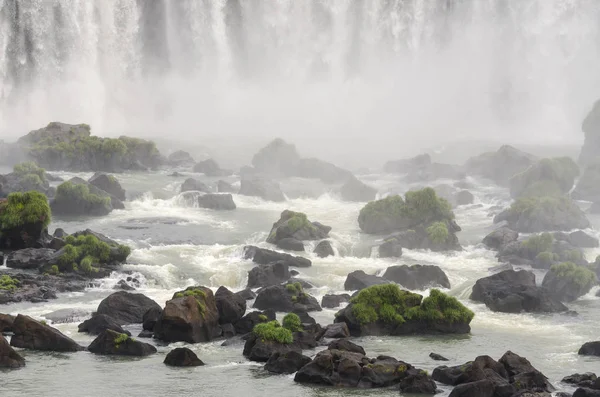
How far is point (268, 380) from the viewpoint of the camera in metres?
34.8

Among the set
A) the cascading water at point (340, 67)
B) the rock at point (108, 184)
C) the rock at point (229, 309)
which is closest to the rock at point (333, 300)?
the rock at point (229, 309)

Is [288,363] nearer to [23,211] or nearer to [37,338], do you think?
[37,338]

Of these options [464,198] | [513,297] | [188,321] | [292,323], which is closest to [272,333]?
[292,323]

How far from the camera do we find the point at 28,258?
165 ft

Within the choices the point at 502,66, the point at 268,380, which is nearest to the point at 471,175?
the point at 502,66

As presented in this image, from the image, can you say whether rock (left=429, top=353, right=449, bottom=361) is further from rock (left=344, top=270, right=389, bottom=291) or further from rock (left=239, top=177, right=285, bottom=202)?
rock (left=239, top=177, right=285, bottom=202)

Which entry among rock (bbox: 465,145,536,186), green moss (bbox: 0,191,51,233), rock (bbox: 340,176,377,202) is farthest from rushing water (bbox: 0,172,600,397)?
green moss (bbox: 0,191,51,233)

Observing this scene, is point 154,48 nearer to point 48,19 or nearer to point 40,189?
point 48,19

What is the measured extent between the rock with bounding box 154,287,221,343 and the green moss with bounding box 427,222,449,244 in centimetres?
2288

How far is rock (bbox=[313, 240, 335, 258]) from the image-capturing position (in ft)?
191

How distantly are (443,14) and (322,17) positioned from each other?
16.9 m

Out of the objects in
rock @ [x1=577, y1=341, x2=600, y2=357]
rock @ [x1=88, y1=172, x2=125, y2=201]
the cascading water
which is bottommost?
rock @ [x1=577, y1=341, x2=600, y2=357]

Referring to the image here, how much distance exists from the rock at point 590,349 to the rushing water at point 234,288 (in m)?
0.53

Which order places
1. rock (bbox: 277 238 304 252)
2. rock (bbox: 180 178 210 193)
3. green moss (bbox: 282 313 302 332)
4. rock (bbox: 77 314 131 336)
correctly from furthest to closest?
rock (bbox: 180 178 210 193), rock (bbox: 277 238 304 252), rock (bbox: 77 314 131 336), green moss (bbox: 282 313 302 332)
